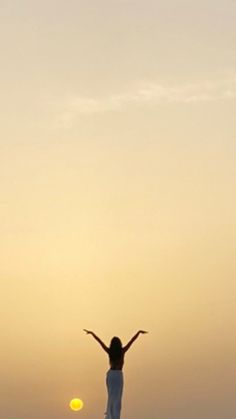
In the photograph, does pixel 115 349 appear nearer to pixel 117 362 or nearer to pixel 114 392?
pixel 117 362

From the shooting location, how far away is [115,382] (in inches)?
1387

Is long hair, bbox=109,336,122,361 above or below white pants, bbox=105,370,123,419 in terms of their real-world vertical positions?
above

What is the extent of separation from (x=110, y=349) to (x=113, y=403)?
3.18 meters

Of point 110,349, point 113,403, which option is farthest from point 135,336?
point 113,403

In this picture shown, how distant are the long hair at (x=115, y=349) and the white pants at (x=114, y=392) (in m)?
0.94

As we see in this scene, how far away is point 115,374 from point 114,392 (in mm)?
Result: 1005

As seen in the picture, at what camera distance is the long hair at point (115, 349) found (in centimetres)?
3372

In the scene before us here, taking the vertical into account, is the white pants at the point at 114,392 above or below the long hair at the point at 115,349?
below

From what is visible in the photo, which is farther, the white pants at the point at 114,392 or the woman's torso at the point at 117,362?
the white pants at the point at 114,392

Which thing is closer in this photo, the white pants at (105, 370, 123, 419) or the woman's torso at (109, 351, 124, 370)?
the woman's torso at (109, 351, 124, 370)

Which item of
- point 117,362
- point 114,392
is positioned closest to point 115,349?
point 117,362

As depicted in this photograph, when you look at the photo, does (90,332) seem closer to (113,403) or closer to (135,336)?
(135,336)

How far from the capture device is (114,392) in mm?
35625

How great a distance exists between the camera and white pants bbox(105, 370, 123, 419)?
35062 millimetres
